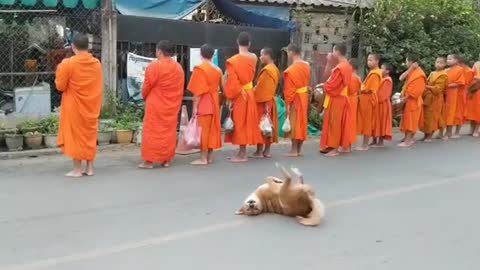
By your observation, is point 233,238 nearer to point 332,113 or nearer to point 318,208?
point 318,208

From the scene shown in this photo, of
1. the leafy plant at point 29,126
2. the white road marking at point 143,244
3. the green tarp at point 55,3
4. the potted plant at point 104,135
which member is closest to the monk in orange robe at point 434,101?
the white road marking at point 143,244

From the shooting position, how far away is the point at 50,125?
32.8 feet

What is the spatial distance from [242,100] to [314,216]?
3.71 m

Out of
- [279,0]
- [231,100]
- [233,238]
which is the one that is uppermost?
[279,0]

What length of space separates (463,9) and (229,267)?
1271 centimetres

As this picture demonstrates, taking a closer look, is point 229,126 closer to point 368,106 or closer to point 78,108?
point 78,108

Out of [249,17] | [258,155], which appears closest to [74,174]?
[258,155]

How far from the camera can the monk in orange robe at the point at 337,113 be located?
34.2ft

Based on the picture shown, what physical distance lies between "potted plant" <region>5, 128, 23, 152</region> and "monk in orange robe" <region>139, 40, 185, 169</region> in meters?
1.96

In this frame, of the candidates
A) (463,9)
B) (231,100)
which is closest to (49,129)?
(231,100)

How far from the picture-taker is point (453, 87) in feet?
42.9

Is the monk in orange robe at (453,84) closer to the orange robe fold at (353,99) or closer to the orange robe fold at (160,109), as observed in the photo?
the orange robe fold at (353,99)

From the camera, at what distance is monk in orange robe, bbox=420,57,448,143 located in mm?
12539

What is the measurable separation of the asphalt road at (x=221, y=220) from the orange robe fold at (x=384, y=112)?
2.22m
